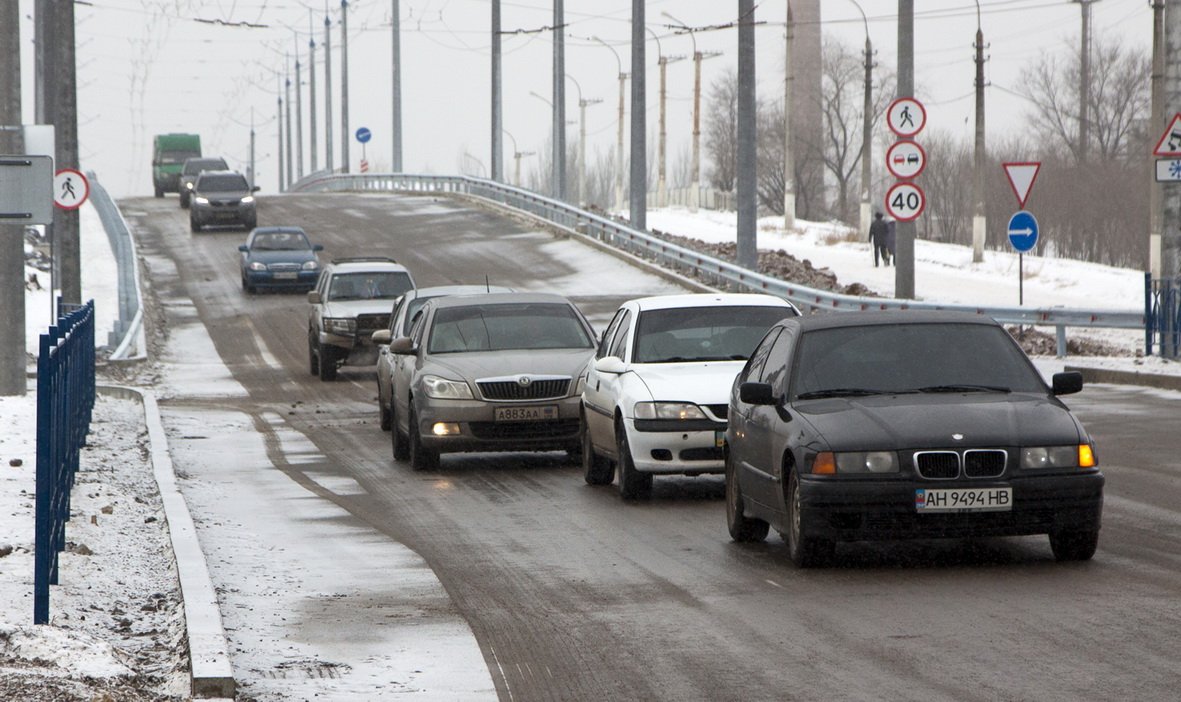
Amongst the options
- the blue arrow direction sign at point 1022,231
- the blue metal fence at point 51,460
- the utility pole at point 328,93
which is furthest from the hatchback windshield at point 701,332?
the utility pole at point 328,93

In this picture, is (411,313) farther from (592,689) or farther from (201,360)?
(592,689)

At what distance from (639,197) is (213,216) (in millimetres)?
18728

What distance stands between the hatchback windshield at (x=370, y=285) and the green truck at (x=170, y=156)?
49.4 metres

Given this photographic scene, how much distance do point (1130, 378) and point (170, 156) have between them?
6222 centimetres

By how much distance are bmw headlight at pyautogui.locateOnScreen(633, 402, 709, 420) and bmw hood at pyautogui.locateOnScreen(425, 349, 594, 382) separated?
9.06 ft

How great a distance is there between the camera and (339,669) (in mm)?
7426

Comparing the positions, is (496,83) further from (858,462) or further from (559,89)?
(858,462)

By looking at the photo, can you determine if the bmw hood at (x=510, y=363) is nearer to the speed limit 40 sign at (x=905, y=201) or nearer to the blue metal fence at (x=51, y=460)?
the blue metal fence at (x=51, y=460)

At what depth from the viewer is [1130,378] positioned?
23.8 m

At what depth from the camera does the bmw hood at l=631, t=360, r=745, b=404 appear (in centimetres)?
1352

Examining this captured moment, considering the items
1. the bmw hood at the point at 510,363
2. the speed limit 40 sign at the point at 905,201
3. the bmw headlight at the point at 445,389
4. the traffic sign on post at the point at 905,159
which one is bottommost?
the bmw headlight at the point at 445,389

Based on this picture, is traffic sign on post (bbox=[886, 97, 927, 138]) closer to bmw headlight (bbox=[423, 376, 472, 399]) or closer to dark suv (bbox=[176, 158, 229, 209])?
bmw headlight (bbox=[423, 376, 472, 399])

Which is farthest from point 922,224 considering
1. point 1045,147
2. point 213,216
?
point 213,216

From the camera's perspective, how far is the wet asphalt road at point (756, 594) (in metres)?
6.97
